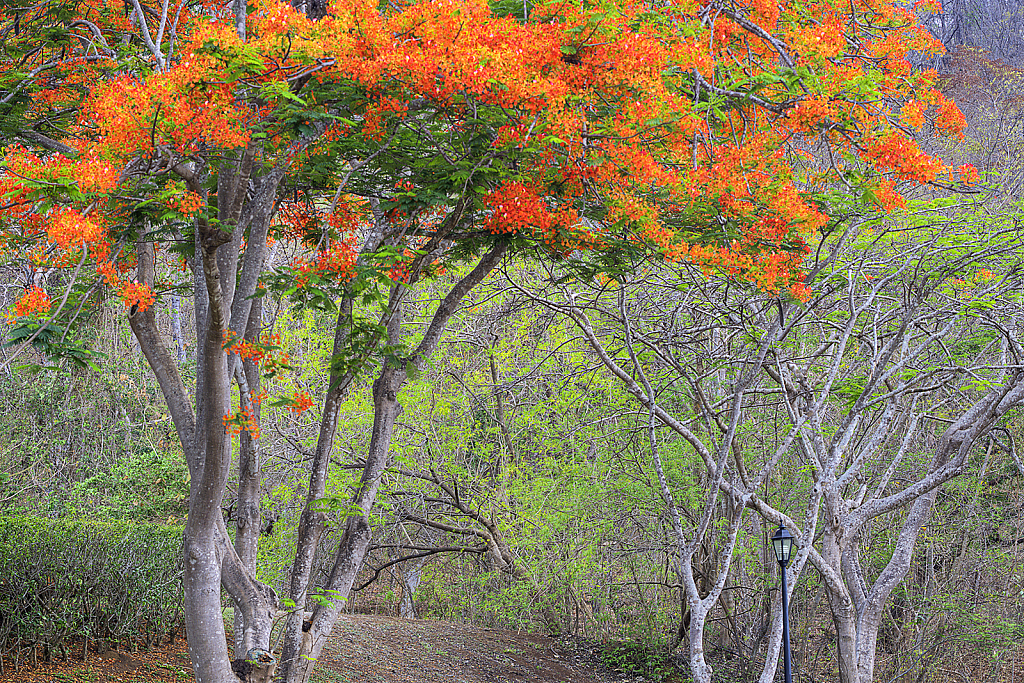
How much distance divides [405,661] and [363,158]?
7.02 metres

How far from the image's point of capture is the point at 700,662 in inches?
312

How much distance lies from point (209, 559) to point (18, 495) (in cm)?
922

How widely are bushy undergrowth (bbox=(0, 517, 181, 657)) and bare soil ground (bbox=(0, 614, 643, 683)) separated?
24cm

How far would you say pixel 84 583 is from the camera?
7477 mm

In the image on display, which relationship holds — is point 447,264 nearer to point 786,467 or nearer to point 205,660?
point 205,660

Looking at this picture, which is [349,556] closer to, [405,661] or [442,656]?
[405,661]

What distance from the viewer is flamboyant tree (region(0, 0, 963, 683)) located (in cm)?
461

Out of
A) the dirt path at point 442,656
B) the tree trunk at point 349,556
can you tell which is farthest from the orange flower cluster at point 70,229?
the dirt path at point 442,656

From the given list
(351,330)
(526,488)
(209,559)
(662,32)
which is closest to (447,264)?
(351,330)

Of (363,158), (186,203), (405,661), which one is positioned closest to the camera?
(186,203)

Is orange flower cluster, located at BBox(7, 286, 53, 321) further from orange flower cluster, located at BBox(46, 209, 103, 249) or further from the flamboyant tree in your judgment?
orange flower cluster, located at BBox(46, 209, 103, 249)

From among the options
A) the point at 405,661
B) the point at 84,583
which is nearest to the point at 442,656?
the point at 405,661

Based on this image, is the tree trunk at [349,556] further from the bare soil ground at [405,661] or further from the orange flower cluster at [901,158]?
the orange flower cluster at [901,158]

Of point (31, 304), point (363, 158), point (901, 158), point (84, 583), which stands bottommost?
point (84, 583)
